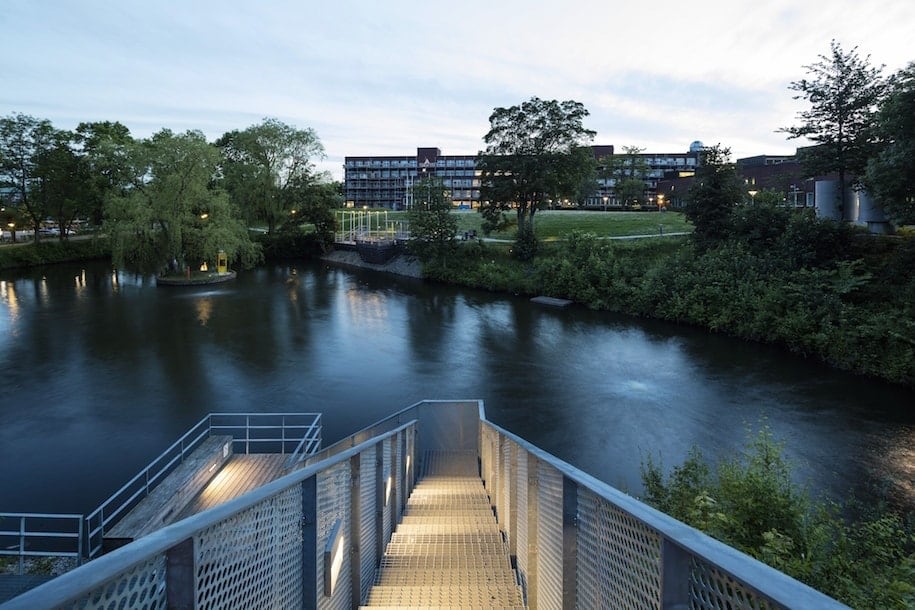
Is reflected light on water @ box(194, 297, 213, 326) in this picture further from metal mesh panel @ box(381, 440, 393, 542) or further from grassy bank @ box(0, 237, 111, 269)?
metal mesh panel @ box(381, 440, 393, 542)

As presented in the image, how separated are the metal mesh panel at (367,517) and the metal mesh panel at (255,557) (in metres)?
→ 1.39

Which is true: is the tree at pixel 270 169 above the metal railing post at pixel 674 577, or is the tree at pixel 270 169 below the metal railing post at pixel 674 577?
above

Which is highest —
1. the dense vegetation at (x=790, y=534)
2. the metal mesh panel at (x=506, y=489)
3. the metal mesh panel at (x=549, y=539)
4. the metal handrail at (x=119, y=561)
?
the metal handrail at (x=119, y=561)

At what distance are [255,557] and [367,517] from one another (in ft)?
7.49

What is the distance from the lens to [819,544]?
6680 millimetres

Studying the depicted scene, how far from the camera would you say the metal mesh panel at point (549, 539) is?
2.99 m

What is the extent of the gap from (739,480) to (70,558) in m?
9.11

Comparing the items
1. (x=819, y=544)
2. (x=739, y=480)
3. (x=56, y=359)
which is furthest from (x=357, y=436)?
(x=56, y=359)

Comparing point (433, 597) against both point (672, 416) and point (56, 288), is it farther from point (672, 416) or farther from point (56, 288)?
point (56, 288)

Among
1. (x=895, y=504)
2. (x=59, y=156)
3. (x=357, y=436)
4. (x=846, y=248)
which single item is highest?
(x=59, y=156)

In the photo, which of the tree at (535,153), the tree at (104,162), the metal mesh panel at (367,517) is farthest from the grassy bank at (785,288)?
the tree at (104,162)

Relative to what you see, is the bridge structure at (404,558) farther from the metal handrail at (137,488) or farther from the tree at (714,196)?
the tree at (714,196)

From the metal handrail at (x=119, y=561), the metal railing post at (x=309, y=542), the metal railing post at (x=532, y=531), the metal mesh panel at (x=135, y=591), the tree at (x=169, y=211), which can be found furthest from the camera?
the tree at (x=169, y=211)

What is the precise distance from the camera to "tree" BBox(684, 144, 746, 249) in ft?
101
